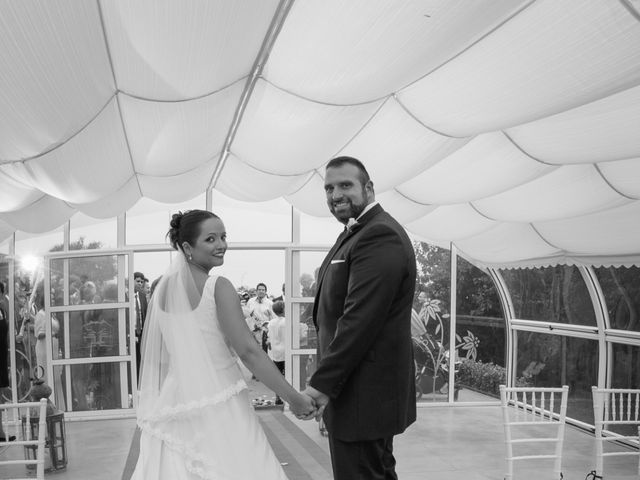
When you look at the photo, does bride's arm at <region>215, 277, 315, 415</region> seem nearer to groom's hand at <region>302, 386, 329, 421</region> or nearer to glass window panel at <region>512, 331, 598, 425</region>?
groom's hand at <region>302, 386, 329, 421</region>

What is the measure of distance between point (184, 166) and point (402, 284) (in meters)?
3.29

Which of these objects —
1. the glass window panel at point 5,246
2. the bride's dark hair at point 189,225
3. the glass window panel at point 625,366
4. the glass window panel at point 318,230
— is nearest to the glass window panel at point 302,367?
the glass window panel at point 318,230

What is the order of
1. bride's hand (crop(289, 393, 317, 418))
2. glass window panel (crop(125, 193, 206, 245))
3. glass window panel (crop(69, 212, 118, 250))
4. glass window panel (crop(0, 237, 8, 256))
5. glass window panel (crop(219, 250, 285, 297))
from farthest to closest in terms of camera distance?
glass window panel (crop(219, 250, 285, 297))
glass window panel (crop(125, 193, 206, 245))
glass window panel (crop(69, 212, 118, 250))
glass window panel (crop(0, 237, 8, 256))
bride's hand (crop(289, 393, 317, 418))

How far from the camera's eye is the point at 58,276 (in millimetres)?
8930

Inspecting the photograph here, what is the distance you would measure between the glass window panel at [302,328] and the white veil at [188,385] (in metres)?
5.99

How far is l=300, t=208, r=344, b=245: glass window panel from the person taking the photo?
31.6ft

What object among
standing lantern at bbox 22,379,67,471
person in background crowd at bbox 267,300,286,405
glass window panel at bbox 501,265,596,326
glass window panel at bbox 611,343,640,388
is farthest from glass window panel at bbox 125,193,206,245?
glass window panel at bbox 611,343,640,388

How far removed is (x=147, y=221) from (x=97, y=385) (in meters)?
2.52

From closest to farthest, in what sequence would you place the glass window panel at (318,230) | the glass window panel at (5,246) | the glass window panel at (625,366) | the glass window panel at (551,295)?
the glass window panel at (625,366)
the glass window panel at (551,295)
the glass window panel at (5,246)
the glass window panel at (318,230)

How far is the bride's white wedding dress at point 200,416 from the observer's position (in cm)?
271

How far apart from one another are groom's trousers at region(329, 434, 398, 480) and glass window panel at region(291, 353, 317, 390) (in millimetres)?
6436

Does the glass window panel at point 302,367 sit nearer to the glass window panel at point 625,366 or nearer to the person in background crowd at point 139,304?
the person in background crowd at point 139,304

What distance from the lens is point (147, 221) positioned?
31.6ft

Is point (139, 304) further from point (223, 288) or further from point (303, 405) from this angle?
point (303, 405)
